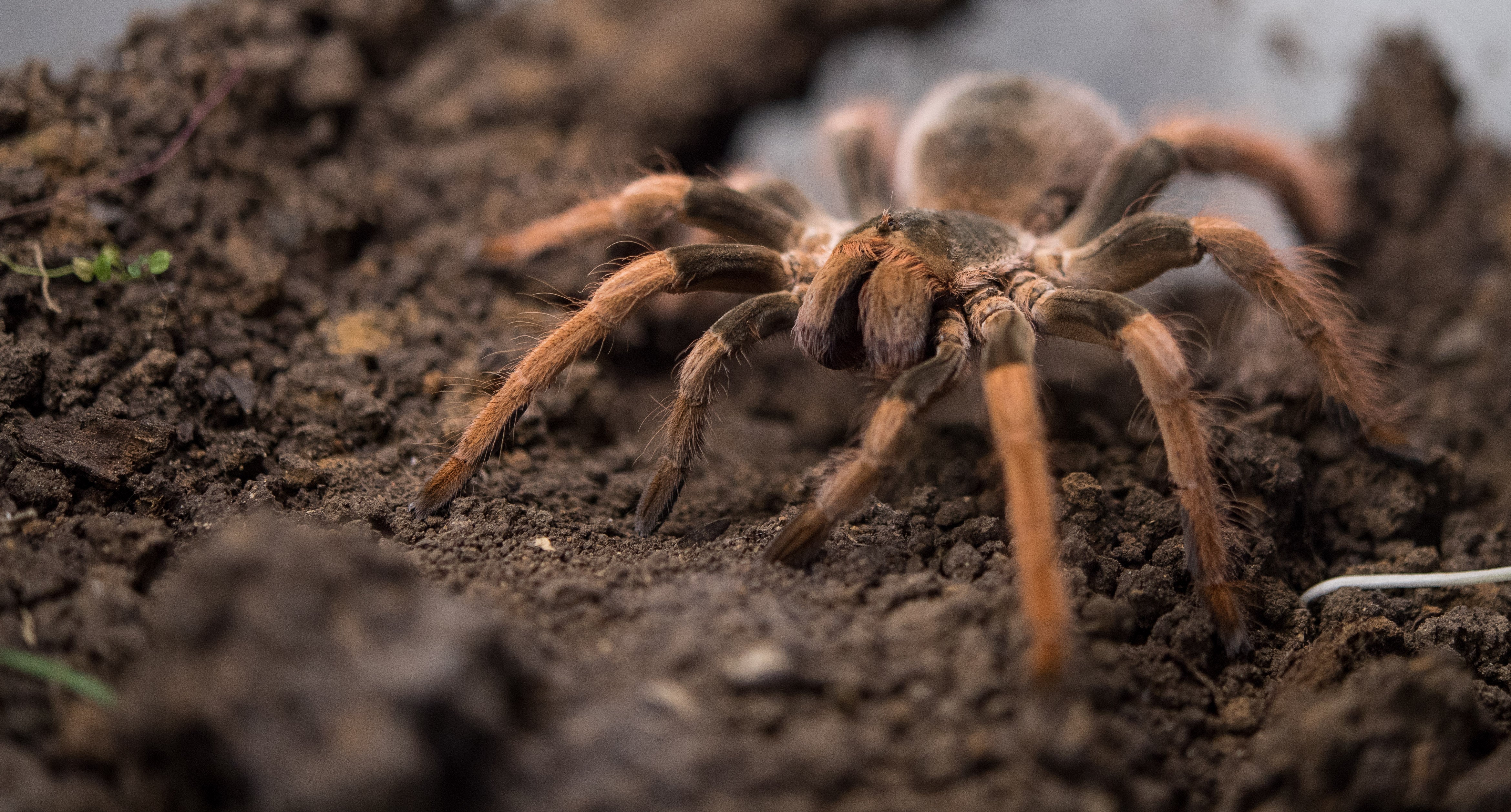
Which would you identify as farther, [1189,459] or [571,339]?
[571,339]

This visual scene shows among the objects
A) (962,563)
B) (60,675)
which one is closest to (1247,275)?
(962,563)

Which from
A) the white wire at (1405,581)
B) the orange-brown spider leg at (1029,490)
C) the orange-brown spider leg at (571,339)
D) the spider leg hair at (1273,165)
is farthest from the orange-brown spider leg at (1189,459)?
the spider leg hair at (1273,165)

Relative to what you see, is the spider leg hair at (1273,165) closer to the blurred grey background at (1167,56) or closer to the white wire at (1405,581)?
the blurred grey background at (1167,56)

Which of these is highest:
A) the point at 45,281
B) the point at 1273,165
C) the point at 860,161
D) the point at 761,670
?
the point at 860,161

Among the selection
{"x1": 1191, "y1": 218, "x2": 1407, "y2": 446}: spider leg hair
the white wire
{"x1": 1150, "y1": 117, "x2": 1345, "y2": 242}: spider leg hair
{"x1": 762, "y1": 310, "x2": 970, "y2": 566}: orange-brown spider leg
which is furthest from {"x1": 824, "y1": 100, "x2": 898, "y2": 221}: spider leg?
the white wire

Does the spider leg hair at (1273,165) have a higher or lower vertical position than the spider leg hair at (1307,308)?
higher

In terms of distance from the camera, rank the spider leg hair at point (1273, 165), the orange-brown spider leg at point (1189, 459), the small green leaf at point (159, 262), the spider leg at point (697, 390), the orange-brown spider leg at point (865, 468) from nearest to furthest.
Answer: the orange-brown spider leg at point (865, 468) < the orange-brown spider leg at point (1189, 459) < the spider leg at point (697, 390) < the small green leaf at point (159, 262) < the spider leg hair at point (1273, 165)

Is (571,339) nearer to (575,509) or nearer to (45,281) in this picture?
(575,509)
